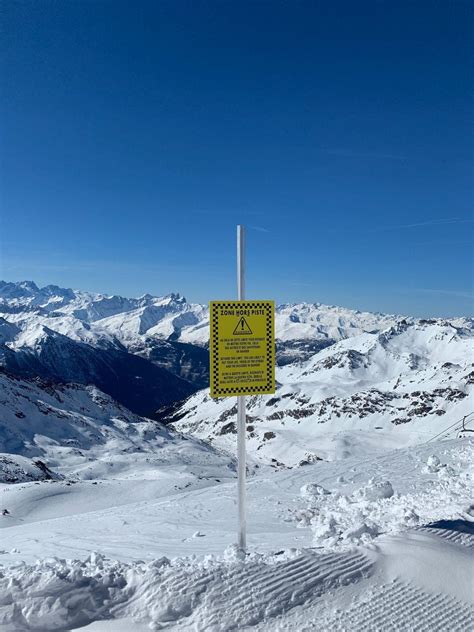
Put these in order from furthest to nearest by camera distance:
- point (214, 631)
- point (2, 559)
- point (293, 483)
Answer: point (293, 483), point (2, 559), point (214, 631)

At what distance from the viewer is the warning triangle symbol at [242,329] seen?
6.09 meters

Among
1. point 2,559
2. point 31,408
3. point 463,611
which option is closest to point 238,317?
point 463,611

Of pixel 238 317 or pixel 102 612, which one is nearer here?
pixel 102 612

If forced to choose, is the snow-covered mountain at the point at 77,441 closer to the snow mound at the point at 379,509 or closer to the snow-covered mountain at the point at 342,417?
the snow mound at the point at 379,509

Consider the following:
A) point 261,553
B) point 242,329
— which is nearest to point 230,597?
point 261,553

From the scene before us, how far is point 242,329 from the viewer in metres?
6.12

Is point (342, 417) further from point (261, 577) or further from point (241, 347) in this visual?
point (261, 577)

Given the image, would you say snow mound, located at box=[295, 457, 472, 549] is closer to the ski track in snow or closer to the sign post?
the ski track in snow

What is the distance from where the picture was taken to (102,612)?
4824mm

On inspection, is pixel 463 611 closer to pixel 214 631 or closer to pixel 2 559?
pixel 214 631

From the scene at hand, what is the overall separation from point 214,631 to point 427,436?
85206 millimetres

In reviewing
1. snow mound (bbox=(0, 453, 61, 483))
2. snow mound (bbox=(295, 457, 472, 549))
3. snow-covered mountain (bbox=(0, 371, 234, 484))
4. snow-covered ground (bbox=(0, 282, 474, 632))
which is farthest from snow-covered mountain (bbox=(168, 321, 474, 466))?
snow mound (bbox=(295, 457, 472, 549))

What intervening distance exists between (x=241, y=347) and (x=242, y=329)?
0.23 m

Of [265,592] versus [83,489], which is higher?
[265,592]
